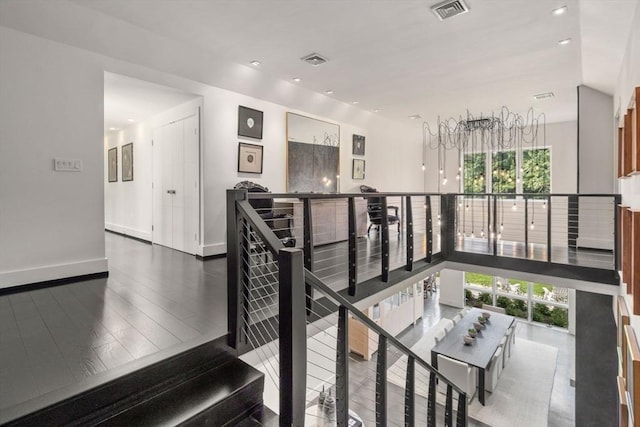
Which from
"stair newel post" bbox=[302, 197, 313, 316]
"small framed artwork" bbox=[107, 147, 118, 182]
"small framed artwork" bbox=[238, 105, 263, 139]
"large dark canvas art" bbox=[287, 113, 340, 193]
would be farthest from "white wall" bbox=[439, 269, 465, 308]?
"small framed artwork" bbox=[107, 147, 118, 182]

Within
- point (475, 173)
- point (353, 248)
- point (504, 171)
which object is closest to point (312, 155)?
point (353, 248)

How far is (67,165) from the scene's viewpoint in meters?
3.38

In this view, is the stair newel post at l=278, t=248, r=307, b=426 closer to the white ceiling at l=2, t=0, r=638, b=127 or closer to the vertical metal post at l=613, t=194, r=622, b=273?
the white ceiling at l=2, t=0, r=638, b=127

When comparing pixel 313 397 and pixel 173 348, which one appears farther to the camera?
pixel 313 397

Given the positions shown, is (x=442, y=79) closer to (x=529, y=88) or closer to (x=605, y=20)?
(x=529, y=88)

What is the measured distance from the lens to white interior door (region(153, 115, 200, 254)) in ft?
16.2

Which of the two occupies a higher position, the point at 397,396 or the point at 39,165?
the point at 39,165

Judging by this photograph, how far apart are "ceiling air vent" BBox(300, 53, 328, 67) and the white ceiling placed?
10 cm

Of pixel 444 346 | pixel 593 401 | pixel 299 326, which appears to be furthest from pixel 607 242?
pixel 299 326

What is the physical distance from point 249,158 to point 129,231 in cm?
368

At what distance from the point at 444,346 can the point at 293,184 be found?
4876 mm

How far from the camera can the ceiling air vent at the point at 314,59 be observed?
14.0ft

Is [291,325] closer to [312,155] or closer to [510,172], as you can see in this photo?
[312,155]

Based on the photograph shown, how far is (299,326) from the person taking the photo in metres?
1.24
